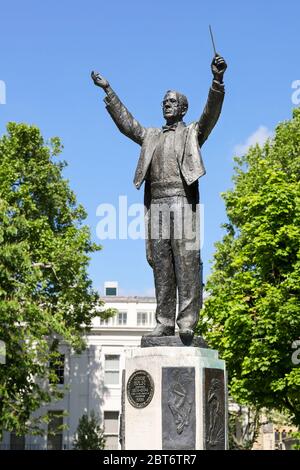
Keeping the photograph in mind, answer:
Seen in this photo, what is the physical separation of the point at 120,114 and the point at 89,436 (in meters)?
37.2

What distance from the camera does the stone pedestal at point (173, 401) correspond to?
9.29m

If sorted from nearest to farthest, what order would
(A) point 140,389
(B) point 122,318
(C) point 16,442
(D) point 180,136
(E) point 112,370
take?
1. (A) point 140,389
2. (D) point 180,136
3. (C) point 16,442
4. (E) point 112,370
5. (B) point 122,318

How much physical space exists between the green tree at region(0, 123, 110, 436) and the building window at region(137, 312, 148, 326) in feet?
48.6

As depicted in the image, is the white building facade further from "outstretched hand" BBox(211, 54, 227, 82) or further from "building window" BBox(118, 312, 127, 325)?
"outstretched hand" BBox(211, 54, 227, 82)

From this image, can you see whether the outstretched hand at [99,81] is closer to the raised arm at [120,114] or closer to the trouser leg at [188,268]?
the raised arm at [120,114]

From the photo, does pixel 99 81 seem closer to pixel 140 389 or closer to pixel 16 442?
pixel 140 389

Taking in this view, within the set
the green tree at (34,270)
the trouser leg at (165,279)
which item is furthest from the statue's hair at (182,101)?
the green tree at (34,270)

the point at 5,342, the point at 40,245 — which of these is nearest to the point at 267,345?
the point at 5,342

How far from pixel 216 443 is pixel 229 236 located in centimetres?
2628

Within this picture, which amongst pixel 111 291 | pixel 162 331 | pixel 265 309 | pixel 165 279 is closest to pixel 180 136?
pixel 165 279

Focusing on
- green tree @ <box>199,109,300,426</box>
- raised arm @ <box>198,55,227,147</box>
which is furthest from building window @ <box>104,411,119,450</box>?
raised arm @ <box>198,55,227,147</box>

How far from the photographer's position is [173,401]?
9391 millimetres

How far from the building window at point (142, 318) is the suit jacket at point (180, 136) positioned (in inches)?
1725
